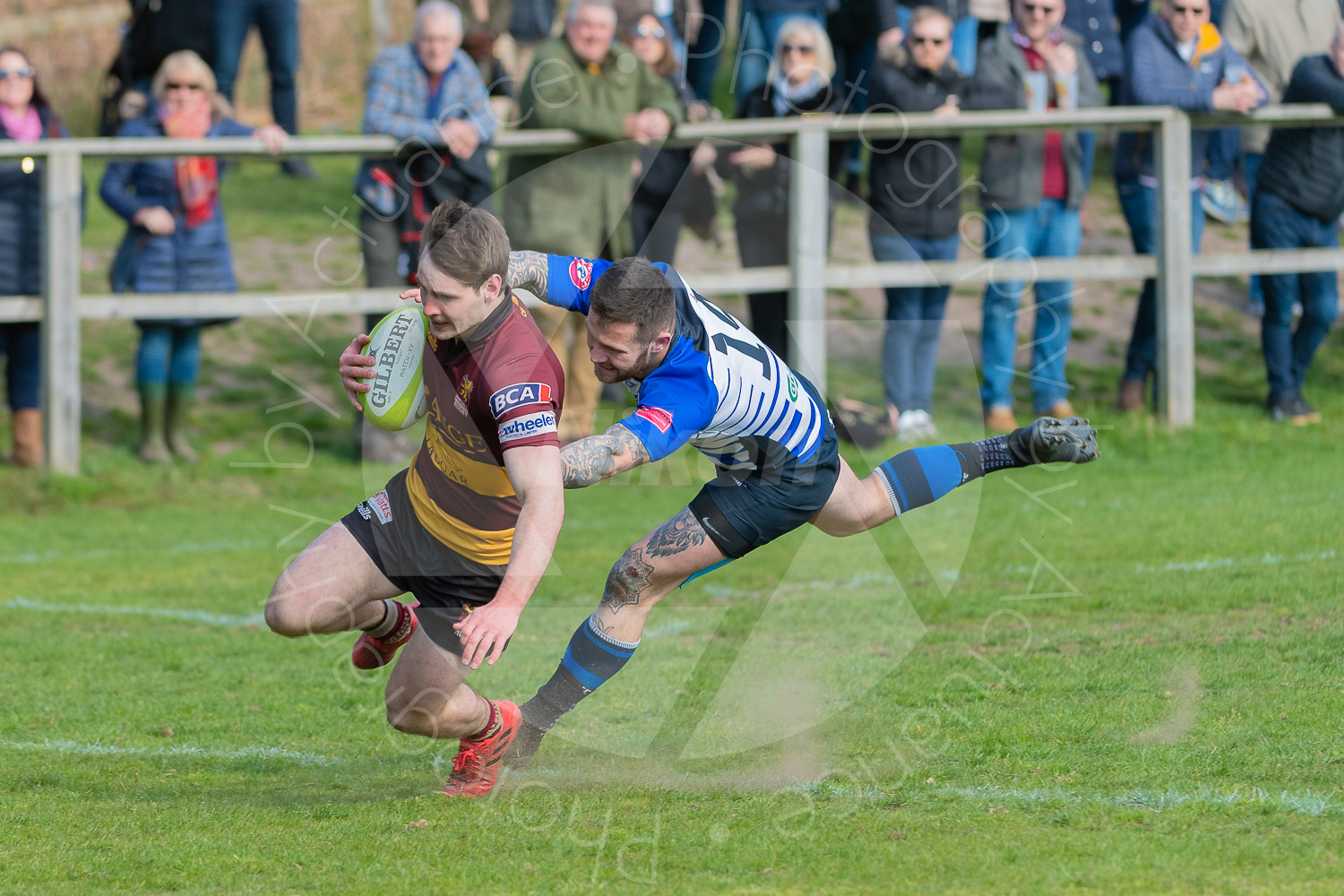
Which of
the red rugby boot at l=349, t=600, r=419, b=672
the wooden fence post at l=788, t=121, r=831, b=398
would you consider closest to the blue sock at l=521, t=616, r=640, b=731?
the red rugby boot at l=349, t=600, r=419, b=672

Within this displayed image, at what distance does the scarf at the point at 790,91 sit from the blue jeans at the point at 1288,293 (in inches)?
129

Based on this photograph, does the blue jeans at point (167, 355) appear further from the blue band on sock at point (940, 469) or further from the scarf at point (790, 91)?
the blue band on sock at point (940, 469)

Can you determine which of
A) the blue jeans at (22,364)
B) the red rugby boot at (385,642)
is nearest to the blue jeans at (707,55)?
the blue jeans at (22,364)

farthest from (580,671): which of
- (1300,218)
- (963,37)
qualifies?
(963,37)

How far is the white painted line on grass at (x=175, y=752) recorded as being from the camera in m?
5.29

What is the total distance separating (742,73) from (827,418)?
19.7 ft

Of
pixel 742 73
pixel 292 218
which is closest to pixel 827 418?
pixel 742 73

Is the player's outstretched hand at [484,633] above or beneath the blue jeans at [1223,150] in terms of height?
beneath

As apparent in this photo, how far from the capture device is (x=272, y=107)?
1201 centimetres

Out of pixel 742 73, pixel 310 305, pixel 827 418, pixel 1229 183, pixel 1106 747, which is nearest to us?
pixel 1106 747

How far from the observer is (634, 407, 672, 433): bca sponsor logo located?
4.48 meters

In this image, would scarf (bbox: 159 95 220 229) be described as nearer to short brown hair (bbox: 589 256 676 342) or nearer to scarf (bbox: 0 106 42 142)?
scarf (bbox: 0 106 42 142)

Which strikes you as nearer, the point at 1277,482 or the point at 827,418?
the point at 827,418

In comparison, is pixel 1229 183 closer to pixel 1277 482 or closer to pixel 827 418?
pixel 1277 482
